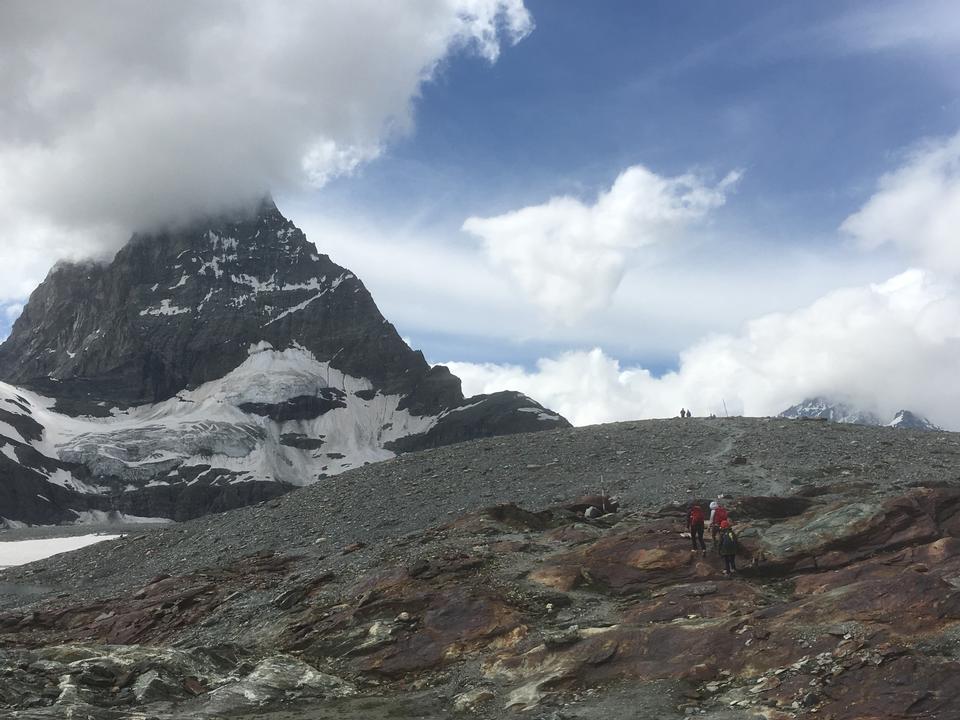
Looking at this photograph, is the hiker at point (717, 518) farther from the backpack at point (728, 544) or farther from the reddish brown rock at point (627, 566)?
the reddish brown rock at point (627, 566)

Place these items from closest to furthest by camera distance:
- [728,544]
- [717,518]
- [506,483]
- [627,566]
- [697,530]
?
[728,544]
[717,518]
[627,566]
[697,530]
[506,483]

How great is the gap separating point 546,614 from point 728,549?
5754 millimetres

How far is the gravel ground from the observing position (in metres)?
37.5

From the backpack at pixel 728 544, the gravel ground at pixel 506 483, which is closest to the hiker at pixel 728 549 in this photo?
the backpack at pixel 728 544

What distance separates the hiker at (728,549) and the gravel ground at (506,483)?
1201 centimetres

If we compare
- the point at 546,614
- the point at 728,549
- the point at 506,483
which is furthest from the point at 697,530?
the point at 506,483

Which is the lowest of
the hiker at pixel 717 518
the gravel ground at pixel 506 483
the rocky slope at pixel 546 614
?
the rocky slope at pixel 546 614

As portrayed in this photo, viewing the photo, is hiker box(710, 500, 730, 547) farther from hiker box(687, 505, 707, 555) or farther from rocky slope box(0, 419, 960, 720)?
rocky slope box(0, 419, 960, 720)

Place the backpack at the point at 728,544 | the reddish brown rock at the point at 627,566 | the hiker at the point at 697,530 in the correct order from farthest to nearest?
the hiker at the point at 697,530 → the reddish brown rock at the point at 627,566 → the backpack at the point at 728,544

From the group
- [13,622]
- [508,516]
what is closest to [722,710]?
[508,516]

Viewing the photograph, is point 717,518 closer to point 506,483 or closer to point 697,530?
point 697,530

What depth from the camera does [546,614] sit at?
21.1 metres

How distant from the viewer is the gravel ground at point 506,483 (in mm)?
37500

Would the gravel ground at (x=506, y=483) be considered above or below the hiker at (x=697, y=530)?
above
